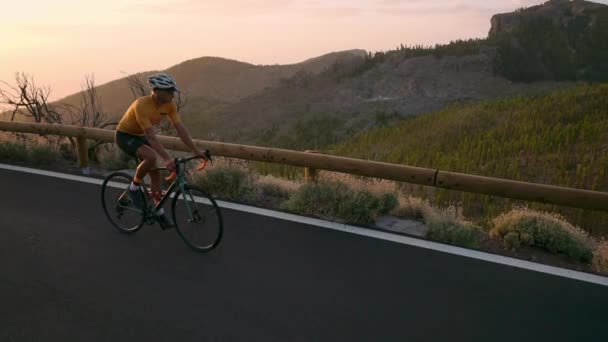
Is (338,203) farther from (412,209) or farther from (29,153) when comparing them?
(29,153)

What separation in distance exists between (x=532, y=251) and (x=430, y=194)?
1144 centimetres

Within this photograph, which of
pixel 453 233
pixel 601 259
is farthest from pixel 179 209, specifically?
pixel 601 259

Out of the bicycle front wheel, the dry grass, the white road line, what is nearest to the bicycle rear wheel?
the bicycle front wheel

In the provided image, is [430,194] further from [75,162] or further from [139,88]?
[75,162]

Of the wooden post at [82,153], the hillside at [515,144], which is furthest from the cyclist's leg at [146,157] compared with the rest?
the hillside at [515,144]

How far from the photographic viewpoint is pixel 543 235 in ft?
21.6

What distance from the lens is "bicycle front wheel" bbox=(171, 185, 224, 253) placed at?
19.4 ft

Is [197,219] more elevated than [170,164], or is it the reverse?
[170,164]

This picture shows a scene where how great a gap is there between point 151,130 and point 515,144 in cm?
2321

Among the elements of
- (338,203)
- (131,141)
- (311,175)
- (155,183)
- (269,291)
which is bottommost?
(269,291)

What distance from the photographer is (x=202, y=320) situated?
Result: 4590 millimetres

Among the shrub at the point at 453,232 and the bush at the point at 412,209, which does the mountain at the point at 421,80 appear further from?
the shrub at the point at 453,232

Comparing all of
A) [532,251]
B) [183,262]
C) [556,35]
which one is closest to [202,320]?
[183,262]

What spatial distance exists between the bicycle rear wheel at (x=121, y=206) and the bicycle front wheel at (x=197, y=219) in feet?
2.08
